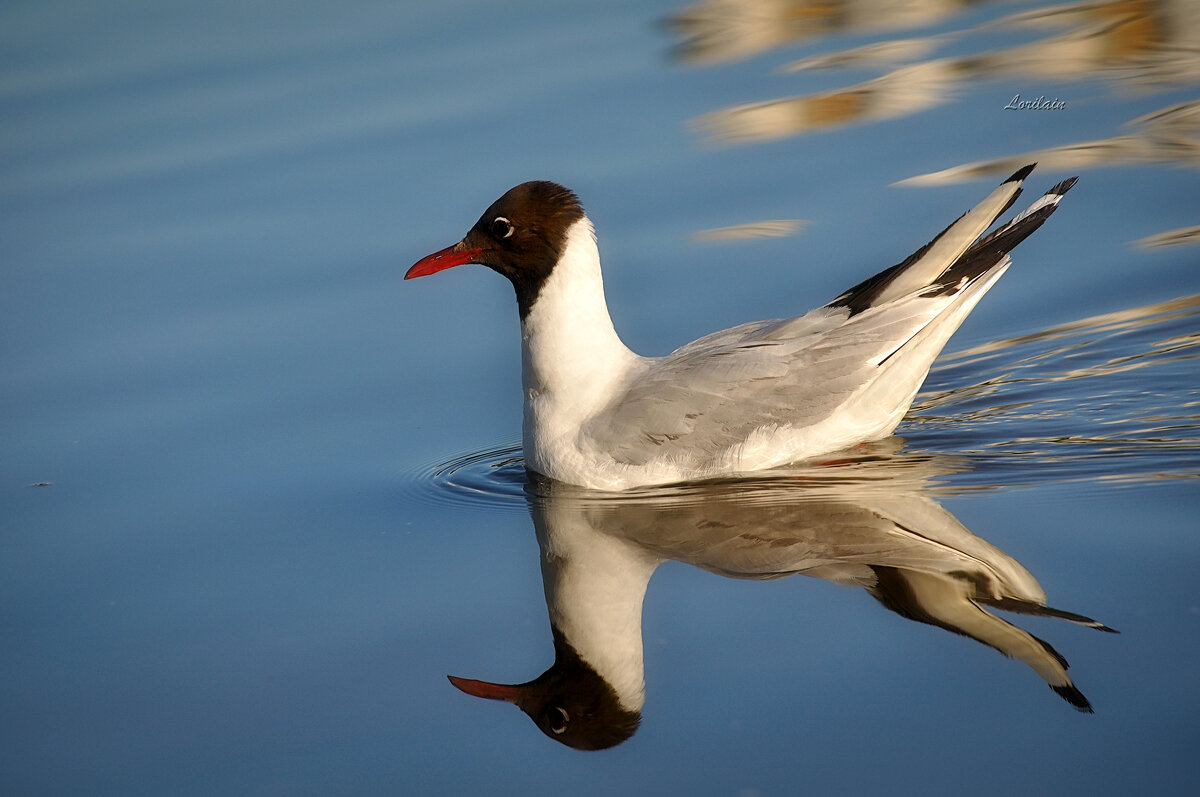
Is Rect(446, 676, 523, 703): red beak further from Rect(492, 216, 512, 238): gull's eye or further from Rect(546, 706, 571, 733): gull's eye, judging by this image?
Rect(492, 216, 512, 238): gull's eye

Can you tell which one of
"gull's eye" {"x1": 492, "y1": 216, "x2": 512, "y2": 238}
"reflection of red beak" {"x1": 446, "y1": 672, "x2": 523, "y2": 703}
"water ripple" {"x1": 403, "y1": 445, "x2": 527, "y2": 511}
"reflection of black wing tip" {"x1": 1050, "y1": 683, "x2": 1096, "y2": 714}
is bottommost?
"reflection of red beak" {"x1": 446, "y1": 672, "x2": 523, "y2": 703}

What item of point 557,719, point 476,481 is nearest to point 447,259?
point 476,481

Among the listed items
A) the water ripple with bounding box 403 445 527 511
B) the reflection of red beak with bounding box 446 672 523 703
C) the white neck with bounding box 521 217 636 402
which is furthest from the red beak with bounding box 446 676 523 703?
the white neck with bounding box 521 217 636 402

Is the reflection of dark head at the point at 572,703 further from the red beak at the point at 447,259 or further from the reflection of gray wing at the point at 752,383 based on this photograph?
the red beak at the point at 447,259

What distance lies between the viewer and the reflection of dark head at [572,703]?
4566mm

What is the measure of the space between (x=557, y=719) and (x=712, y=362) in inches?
86.9

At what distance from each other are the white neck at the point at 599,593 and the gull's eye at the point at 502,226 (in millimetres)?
1389

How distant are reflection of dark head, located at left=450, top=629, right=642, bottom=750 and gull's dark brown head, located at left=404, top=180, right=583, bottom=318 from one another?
7.44 ft

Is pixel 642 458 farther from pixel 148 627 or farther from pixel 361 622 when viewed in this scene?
pixel 148 627

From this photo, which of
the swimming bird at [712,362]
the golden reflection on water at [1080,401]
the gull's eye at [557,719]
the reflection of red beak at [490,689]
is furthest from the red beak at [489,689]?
the golden reflection on water at [1080,401]

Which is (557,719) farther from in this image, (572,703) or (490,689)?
(490,689)

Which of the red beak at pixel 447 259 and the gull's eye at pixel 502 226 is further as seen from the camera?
the red beak at pixel 447 259

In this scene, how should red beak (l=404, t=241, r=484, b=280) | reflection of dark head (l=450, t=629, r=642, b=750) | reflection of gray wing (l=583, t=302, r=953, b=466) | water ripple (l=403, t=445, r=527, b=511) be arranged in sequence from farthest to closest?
1. red beak (l=404, t=241, r=484, b=280)
2. water ripple (l=403, t=445, r=527, b=511)
3. reflection of gray wing (l=583, t=302, r=953, b=466)
4. reflection of dark head (l=450, t=629, r=642, b=750)

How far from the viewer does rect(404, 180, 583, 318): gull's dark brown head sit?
665cm
